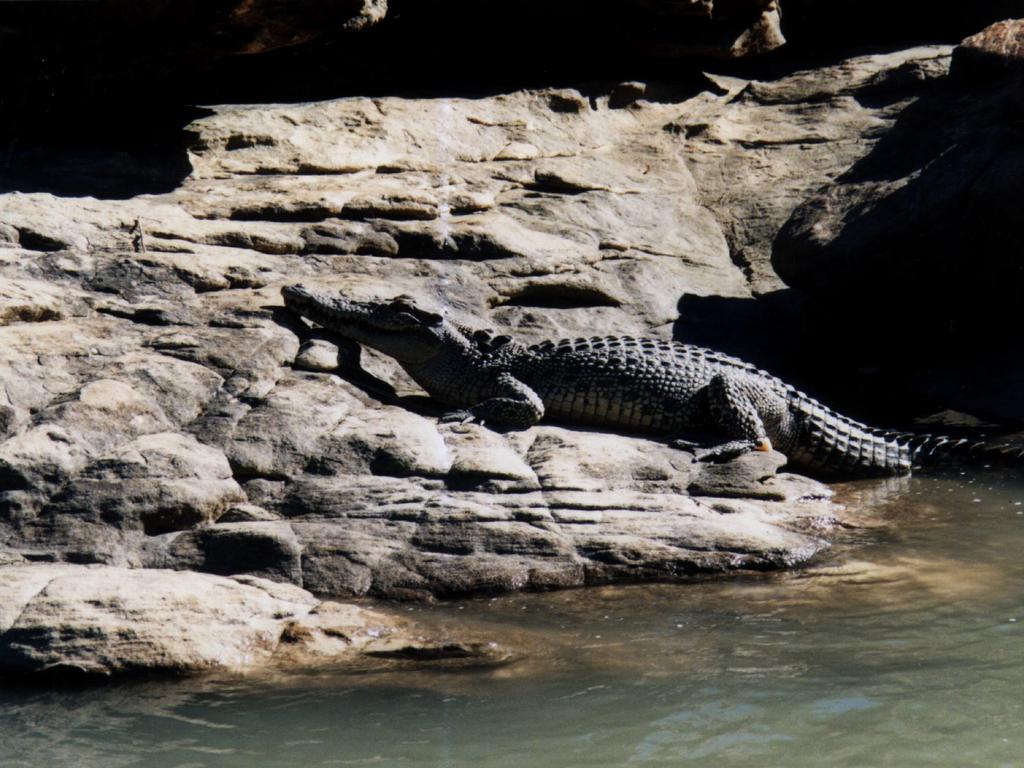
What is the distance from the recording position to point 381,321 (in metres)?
8.59

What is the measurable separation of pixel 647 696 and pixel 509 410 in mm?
3453

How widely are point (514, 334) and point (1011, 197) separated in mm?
3765

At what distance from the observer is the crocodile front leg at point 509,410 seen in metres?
7.97

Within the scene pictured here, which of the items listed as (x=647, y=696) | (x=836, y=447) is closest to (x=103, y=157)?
(x=836, y=447)

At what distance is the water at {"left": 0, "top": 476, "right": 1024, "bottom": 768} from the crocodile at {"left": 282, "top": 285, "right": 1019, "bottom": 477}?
2.28 m

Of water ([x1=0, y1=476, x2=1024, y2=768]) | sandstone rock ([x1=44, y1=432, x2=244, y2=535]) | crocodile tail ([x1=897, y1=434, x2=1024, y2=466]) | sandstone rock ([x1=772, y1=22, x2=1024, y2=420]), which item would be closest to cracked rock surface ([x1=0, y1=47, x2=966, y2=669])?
sandstone rock ([x1=44, y1=432, x2=244, y2=535])

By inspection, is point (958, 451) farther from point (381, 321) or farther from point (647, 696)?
point (647, 696)

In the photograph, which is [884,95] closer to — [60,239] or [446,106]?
[446,106]

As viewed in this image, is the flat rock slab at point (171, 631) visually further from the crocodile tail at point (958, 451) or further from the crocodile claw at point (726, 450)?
the crocodile tail at point (958, 451)

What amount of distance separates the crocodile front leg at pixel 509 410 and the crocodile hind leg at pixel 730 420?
0.90 meters

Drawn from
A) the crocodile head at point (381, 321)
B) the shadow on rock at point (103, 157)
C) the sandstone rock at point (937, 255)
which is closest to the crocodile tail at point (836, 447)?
the sandstone rock at point (937, 255)

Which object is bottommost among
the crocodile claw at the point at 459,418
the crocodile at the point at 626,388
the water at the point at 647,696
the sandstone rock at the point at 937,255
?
the water at the point at 647,696

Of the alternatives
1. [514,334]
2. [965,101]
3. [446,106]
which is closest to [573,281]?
[514,334]

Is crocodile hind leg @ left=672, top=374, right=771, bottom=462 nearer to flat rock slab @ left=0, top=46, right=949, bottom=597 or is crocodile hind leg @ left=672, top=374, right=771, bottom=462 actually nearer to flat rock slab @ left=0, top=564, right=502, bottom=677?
flat rock slab @ left=0, top=46, right=949, bottom=597
